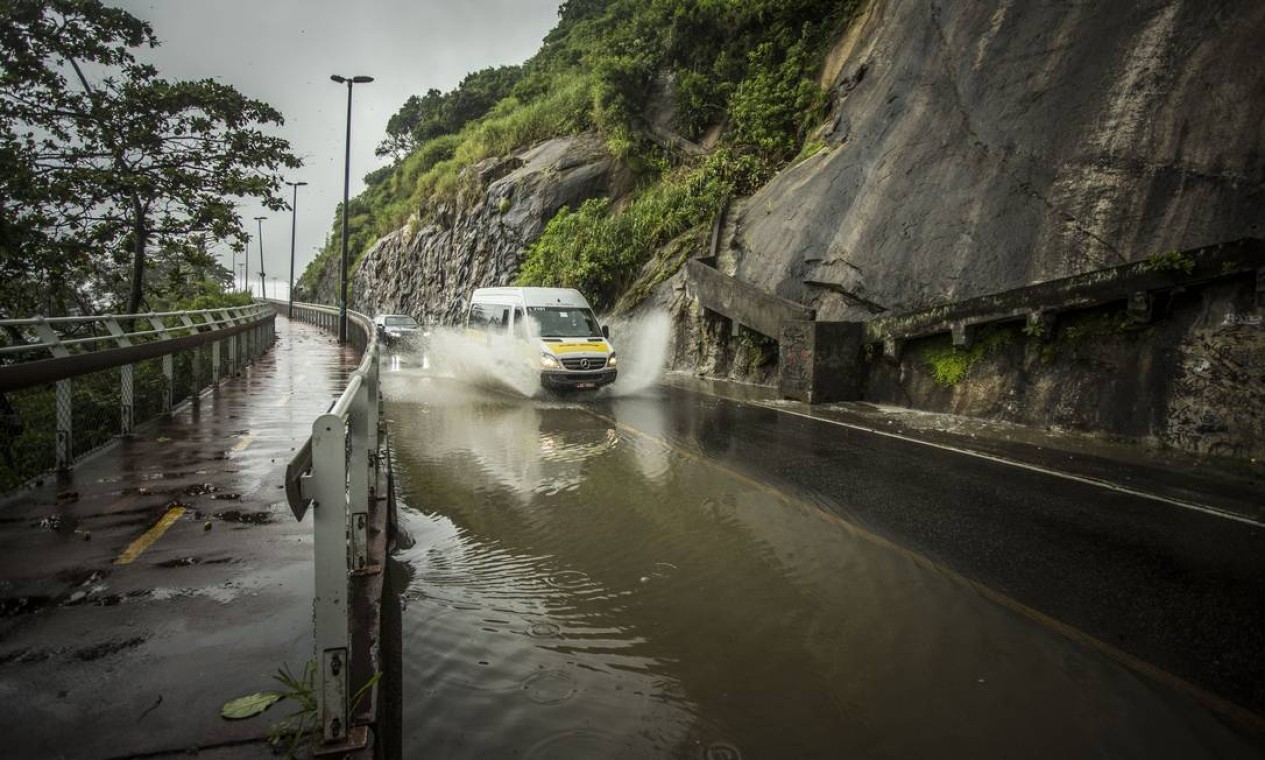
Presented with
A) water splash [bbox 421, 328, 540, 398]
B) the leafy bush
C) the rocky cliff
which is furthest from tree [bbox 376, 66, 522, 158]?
water splash [bbox 421, 328, 540, 398]

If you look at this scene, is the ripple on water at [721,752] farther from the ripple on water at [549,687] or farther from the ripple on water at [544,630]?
the ripple on water at [544,630]

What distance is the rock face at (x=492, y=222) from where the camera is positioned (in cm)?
3300

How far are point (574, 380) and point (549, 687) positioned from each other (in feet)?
34.8

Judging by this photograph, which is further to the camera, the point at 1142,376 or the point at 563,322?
the point at 563,322

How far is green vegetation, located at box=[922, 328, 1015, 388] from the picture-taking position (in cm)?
1202

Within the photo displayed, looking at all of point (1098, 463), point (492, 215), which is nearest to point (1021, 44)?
point (1098, 463)

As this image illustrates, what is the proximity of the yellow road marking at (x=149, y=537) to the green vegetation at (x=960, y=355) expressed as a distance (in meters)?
11.5

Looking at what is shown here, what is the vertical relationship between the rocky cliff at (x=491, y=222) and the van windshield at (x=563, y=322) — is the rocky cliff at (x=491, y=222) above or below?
above

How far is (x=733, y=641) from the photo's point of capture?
13.1 feet

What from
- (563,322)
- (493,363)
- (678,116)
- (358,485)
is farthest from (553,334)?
(678,116)

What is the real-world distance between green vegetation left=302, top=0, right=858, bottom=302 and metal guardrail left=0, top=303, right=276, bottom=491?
14330mm

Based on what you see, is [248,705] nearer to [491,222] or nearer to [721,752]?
[721,752]

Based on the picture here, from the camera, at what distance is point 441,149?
2149 inches

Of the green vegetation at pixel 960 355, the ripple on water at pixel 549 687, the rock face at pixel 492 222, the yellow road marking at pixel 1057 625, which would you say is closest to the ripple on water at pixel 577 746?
the ripple on water at pixel 549 687
